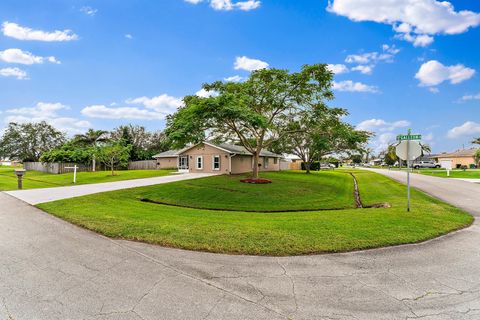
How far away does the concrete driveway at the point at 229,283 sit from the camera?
332 cm

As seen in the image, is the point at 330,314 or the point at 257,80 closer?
the point at 330,314

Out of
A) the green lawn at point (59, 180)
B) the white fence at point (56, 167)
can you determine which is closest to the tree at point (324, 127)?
the green lawn at point (59, 180)

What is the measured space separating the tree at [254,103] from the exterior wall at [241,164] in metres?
7.23

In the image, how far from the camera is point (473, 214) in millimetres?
9914

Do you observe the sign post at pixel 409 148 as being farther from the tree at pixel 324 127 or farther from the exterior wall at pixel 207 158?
the exterior wall at pixel 207 158

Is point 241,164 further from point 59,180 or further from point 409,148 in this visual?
point 409,148

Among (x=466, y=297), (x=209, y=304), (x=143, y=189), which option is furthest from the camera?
(x=143, y=189)

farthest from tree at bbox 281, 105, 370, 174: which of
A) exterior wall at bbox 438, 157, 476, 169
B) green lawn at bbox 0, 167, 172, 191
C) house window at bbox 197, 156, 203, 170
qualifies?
exterior wall at bbox 438, 157, 476, 169

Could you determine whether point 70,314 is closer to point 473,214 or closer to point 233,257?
point 233,257

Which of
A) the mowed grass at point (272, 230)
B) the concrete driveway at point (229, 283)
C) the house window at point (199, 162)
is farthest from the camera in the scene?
the house window at point (199, 162)

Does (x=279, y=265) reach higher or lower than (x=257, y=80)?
lower

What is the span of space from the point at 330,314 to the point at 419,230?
5.21 m

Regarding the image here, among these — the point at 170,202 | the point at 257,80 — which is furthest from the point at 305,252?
the point at 257,80

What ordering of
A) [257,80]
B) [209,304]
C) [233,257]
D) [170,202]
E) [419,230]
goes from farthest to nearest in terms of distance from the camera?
[257,80], [170,202], [419,230], [233,257], [209,304]
